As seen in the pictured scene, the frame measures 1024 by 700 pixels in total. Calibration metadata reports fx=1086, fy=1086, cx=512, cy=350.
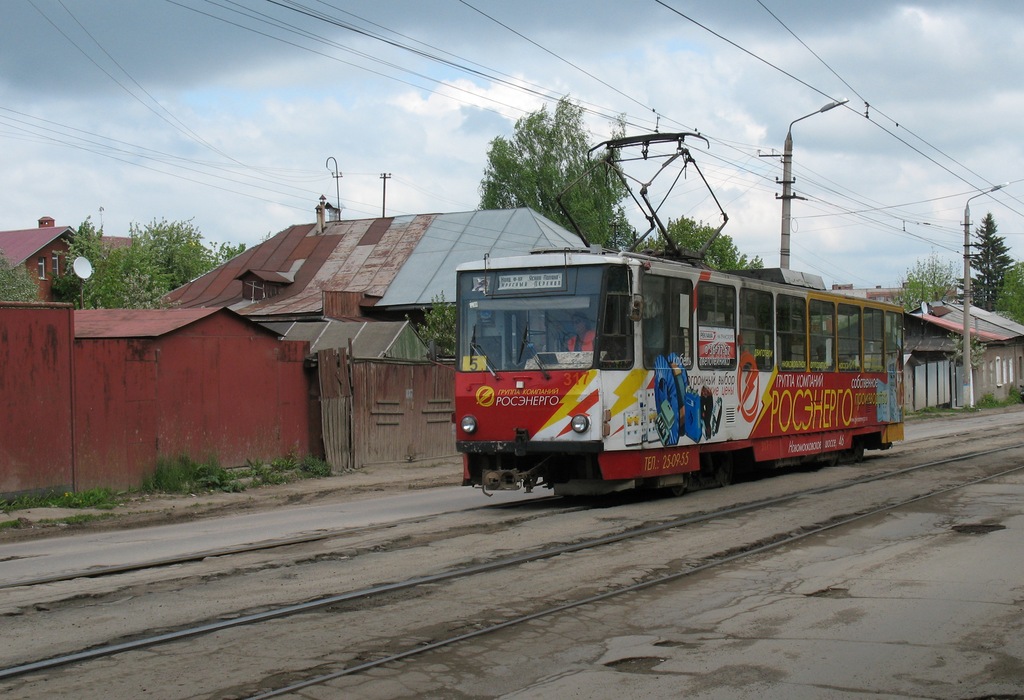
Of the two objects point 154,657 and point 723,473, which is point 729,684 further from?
point 723,473

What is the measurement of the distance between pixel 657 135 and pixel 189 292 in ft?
107

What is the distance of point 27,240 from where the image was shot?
7125 cm

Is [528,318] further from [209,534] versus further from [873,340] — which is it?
[873,340]

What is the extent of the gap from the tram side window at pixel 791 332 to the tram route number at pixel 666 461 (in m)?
3.14

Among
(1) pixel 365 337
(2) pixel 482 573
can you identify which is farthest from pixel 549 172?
(2) pixel 482 573

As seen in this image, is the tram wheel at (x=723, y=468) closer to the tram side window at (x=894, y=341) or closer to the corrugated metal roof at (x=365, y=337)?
the tram side window at (x=894, y=341)

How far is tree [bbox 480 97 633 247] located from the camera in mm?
55500

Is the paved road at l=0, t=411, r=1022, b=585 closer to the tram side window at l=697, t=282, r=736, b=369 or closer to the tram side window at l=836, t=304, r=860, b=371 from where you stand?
the tram side window at l=697, t=282, r=736, b=369

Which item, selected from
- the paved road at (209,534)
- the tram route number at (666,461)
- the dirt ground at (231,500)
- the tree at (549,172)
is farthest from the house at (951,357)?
the paved road at (209,534)

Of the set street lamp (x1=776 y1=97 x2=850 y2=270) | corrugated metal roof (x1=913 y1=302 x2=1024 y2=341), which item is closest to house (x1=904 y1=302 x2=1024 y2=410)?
corrugated metal roof (x1=913 y1=302 x2=1024 y2=341)

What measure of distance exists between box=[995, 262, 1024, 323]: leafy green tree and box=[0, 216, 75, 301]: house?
8327cm

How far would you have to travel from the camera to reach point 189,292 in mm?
45188

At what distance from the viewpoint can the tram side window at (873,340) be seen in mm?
19453

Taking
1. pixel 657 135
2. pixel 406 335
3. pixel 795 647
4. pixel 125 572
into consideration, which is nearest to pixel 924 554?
pixel 795 647
